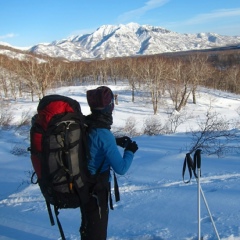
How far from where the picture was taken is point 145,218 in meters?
3.84

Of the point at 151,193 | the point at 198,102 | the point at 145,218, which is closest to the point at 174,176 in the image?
the point at 151,193

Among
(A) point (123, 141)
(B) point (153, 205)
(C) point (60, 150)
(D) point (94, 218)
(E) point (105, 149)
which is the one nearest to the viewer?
(C) point (60, 150)

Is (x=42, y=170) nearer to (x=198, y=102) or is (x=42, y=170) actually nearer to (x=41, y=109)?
(x=41, y=109)

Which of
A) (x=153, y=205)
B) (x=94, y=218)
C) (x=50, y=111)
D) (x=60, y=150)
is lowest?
(x=153, y=205)

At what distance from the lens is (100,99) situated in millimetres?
2564

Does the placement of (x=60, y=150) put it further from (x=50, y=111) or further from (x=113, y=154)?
(x=113, y=154)

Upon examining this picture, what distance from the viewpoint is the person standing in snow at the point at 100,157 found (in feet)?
8.37

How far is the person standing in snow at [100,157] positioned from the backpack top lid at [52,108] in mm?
187

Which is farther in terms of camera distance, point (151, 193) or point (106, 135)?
point (151, 193)

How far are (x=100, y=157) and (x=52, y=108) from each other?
0.58 m

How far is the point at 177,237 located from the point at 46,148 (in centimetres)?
181

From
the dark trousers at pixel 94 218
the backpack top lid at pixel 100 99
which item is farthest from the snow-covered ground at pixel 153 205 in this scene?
the backpack top lid at pixel 100 99

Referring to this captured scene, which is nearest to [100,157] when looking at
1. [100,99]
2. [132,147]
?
[132,147]

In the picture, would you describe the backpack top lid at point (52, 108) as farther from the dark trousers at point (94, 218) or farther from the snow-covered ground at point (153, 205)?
the snow-covered ground at point (153, 205)
